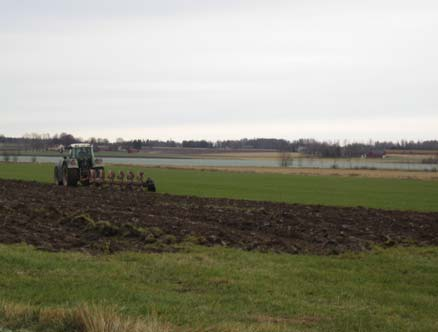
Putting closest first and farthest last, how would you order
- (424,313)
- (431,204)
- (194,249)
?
1. (424,313)
2. (194,249)
3. (431,204)

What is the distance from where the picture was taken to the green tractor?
38062 mm

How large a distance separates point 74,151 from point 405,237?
27.2 meters

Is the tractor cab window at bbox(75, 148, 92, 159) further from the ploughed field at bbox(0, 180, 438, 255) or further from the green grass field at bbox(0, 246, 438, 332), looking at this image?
the green grass field at bbox(0, 246, 438, 332)

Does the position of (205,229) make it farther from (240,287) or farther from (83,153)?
(83,153)

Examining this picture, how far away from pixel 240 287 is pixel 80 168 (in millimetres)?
30966

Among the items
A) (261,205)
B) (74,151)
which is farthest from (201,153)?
(261,205)

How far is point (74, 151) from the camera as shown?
40312mm

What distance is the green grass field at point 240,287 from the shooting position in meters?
8.23

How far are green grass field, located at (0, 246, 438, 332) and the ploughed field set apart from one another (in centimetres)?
139

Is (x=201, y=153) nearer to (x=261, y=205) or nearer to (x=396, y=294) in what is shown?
(x=261, y=205)

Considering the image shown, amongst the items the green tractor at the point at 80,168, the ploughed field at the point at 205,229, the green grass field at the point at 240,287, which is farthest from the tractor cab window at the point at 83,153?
the green grass field at the point at 240,287

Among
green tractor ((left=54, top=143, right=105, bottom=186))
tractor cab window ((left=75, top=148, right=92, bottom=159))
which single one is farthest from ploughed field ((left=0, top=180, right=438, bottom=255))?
tractor cab window ((left=75, top=148, right=92, bottom=159))

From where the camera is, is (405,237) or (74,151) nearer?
(405,237)

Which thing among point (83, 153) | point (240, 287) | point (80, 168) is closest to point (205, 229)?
point (240, 287)
